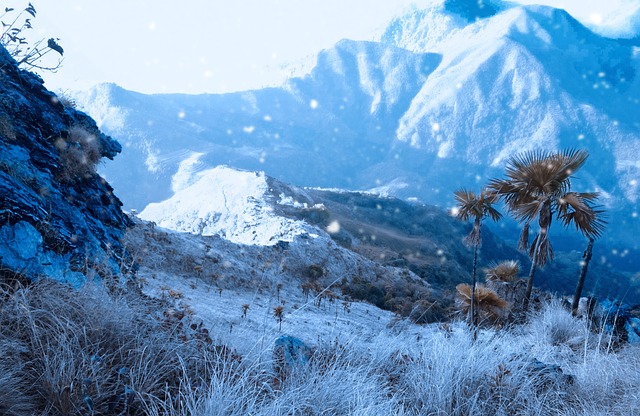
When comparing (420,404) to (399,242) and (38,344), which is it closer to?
(38,344)

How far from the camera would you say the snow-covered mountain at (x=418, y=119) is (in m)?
123

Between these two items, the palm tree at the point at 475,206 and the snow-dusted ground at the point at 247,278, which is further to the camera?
the palm tree at the point at 475,206

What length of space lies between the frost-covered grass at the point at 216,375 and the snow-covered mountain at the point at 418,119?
106 m

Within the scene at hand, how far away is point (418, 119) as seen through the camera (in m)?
163

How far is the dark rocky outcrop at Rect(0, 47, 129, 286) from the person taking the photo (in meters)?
4.25

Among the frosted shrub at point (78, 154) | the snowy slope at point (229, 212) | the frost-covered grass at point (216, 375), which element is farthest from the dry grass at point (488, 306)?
the snowy slope at point (229, 212)

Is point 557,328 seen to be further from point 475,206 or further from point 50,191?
point 50,191

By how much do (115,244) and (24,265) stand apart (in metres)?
3.92

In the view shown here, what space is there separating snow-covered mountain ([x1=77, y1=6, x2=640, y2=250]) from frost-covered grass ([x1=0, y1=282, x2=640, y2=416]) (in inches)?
4160

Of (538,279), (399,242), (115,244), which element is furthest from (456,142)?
(115,244)

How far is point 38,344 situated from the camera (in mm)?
2973

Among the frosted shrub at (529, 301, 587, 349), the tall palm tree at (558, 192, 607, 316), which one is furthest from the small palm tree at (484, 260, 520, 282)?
the frosted shrub at (529, 301, 587, 349)

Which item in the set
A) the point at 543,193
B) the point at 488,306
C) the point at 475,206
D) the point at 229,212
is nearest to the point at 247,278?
the point at 488,306

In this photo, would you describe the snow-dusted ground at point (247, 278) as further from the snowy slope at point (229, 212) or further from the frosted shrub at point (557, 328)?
the snowy slope at point (229, 212)
